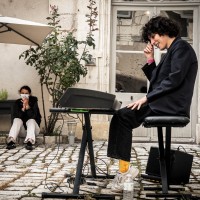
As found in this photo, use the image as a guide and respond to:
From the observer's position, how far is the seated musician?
4133 mm

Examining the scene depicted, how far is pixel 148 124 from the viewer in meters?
4.12

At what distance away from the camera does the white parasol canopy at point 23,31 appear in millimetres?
6986

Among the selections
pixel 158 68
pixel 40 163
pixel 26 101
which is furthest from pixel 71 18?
pixel 158 68

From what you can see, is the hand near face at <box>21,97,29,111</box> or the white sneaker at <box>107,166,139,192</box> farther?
the hand near face at <box>21,97,29,111</box>

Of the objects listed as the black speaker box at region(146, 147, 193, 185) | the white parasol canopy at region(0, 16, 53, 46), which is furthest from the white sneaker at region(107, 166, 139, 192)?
the white parasol canopy at region(0, 16, 53, 46)

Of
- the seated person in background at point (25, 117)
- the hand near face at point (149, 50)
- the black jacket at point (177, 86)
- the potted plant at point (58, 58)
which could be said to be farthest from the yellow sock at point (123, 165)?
the potted plant at point (58, 58)

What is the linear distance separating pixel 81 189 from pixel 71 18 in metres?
6.16

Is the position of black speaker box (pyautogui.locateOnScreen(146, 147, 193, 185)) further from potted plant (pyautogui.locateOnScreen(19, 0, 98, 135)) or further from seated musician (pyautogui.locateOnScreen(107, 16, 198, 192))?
potted plant (pyautogui.locateOnScreen(19, 0, 98, 135))

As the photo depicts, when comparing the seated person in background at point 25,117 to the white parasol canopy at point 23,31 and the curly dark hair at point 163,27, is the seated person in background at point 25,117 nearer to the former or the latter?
the white parasol canopy at point 23,31

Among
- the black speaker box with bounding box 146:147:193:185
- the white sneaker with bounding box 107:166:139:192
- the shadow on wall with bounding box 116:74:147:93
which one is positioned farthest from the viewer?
the shadow on wall with bounding box 116:74:147:93

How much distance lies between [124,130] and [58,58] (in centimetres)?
524

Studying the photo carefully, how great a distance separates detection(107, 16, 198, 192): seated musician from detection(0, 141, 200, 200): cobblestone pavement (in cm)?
46

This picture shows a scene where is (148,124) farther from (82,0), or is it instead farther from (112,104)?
(82,0)

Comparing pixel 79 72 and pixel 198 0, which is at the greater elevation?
pixel 198 0
